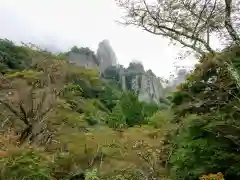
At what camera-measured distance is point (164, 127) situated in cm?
1212

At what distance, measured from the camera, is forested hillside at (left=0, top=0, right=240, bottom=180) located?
22.6 ft

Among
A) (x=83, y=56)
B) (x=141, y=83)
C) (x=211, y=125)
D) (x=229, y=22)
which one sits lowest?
(x=211, y=125)

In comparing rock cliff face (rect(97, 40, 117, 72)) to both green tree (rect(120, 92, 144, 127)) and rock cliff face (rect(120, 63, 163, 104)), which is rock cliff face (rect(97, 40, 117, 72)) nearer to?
rock cliff face (rect(120, 63, 163, 104))

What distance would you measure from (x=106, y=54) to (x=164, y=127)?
2050 inches

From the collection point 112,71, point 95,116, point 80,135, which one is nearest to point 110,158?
point 80,135

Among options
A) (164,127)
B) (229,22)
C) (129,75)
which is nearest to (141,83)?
(129,75)

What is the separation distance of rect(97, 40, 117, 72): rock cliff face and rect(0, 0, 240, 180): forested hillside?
43.5 meters

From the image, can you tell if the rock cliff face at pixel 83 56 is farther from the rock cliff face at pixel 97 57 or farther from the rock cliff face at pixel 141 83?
the rock cliff face at pixel 141 83

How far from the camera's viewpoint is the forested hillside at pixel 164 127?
6902 millimetres

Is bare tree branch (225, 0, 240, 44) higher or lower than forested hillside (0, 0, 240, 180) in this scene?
higher

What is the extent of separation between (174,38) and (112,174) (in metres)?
3.68

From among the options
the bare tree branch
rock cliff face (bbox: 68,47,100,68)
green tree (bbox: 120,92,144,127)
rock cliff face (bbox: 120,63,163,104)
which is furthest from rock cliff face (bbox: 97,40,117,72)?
the bare tree branch

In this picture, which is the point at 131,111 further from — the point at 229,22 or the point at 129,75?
the point at 129,75

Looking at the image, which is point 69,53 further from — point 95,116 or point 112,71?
point 95,116
